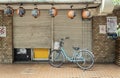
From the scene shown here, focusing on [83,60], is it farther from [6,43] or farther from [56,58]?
[6,43]

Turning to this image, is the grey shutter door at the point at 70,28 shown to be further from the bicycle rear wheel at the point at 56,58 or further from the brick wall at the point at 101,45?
the bicycle rear wheel at the point at 56,58

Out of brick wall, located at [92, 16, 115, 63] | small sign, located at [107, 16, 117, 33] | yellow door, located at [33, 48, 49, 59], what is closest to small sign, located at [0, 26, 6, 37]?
yellow door, located at [33, 48, 49, 59]

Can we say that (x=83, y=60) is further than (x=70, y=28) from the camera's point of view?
No

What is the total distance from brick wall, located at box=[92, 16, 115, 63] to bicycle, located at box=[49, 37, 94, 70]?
676 mm

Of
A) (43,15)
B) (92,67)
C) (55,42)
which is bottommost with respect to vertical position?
(92,67)

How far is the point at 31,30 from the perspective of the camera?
1694 cm

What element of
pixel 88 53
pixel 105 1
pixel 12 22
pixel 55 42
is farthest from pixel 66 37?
pixel 105 1

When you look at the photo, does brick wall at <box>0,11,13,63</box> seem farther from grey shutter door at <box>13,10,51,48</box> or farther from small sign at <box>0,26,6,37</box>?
grey shutter door at <box>13,10,51,48</box>

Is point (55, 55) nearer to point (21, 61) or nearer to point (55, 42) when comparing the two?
point (55, 42)

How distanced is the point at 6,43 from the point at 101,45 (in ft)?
15.2

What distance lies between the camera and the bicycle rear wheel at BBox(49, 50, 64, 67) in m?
15.9

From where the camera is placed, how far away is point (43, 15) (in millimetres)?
16906

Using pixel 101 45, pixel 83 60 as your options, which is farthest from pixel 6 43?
pixel 101 45

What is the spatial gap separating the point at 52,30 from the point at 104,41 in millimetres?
2589
